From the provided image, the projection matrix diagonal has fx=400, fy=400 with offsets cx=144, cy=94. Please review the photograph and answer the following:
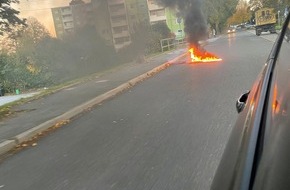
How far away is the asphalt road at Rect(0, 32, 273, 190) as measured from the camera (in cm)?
412

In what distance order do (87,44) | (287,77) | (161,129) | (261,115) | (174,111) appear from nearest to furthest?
(261,115), (287,77), (161,129), (174,111), (87,44)

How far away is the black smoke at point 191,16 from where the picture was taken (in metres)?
20.7

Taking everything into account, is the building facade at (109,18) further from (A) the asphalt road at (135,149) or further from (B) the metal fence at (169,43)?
(A) the asphalt road at (135,149)

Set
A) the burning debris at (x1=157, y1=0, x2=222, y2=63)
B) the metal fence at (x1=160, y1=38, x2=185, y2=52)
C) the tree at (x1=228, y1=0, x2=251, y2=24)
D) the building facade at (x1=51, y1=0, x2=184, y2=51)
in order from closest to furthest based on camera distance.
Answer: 1. the burning debris at (x1=157, y1=0, x2=222, y2=63)
2. the building facade at (x1=51, y1=0, x2=184, y2=51)
3. the metal fence at (x1=160, y1=38, x2=185, y2=52)
4. the tree at (x1=228, y1=0, x2=251, y2=24)

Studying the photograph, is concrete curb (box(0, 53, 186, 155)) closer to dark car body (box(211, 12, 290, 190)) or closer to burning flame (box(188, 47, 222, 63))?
dark car body (box(211, 12, 290, 190))

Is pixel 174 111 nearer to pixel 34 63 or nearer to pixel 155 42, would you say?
pixel 34 63

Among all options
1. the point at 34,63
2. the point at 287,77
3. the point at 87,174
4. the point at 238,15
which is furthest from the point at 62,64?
the point at 238,15

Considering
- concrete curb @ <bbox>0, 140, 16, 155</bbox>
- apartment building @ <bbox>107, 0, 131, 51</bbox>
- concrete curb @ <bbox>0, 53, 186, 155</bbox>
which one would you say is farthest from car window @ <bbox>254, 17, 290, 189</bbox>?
apartment building @ <bbox>107, 0, 131, 51</bbox>

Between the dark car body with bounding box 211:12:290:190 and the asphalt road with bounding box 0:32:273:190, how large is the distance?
2.27 meters

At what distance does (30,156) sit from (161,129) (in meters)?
2.00

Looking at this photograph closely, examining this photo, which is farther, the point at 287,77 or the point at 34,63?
the point at 34,63

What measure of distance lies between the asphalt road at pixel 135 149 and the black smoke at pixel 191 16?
12201 millimetres

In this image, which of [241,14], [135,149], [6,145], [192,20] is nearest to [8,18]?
[192,20]

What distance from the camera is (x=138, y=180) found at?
13.2ft
